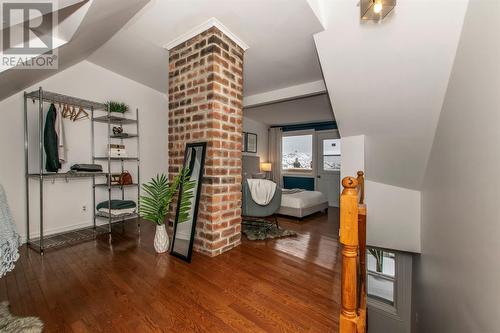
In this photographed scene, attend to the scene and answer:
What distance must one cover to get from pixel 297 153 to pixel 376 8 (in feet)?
18.1

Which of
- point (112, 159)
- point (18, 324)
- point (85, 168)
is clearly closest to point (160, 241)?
point (18, 324)

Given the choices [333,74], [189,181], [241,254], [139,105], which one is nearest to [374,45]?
[333,74]

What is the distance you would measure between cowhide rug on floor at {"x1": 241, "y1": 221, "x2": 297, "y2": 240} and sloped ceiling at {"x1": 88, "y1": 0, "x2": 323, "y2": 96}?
2323 mm

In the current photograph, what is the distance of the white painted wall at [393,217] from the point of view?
10.1 ft

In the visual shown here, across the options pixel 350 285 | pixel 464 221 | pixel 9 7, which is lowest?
pixel 350 285

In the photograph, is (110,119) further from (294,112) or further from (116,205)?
(294,112)

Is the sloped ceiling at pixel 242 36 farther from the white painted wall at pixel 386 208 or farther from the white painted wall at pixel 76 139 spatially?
the white painted wall at pixel 386 208

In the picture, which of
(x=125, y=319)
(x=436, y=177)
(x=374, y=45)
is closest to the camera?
(x=125, y=319)

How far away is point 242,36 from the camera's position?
2.40 meters

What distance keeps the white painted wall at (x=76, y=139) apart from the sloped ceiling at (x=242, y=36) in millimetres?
329

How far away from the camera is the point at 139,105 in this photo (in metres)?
3.91

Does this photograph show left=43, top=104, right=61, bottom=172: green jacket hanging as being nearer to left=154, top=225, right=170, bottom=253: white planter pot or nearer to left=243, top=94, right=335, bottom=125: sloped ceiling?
left=154, top=225, right=170, bottom=253: white planter pot

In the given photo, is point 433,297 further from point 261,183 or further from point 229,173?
point 229,173

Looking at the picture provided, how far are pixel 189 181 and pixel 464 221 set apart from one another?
2.38 m
